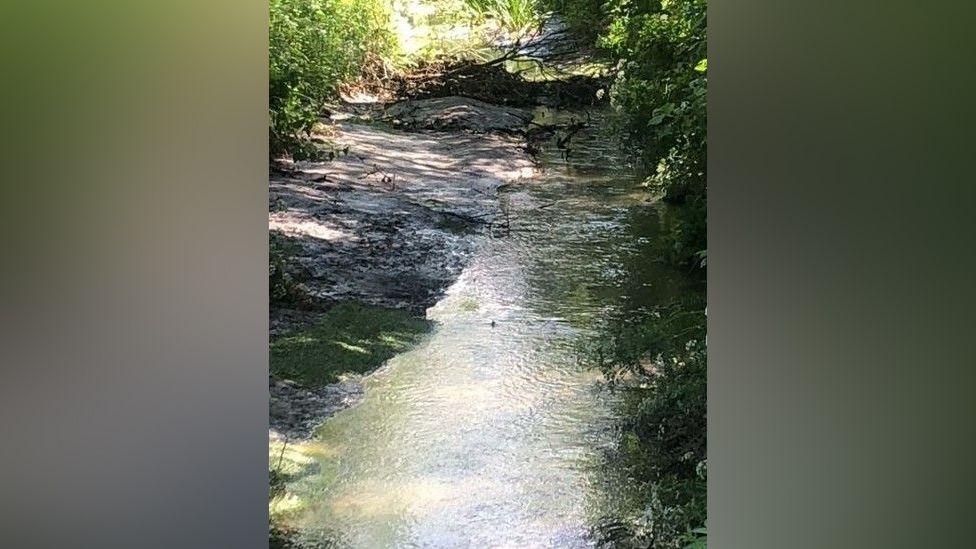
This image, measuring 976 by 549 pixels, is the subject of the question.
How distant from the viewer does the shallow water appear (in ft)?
10.5

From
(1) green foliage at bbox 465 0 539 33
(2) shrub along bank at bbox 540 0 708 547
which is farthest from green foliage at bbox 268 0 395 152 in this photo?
(2) shrub along bank at bbox 540 0 708 547

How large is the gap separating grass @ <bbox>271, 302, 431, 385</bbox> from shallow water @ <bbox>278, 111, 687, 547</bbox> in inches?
2.6

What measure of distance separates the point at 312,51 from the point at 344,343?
1.17 m

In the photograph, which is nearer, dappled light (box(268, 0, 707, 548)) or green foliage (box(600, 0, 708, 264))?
dappled light (box(268, 0, 707, 548))

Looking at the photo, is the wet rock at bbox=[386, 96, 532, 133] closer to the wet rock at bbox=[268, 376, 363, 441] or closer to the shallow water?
the shallow water

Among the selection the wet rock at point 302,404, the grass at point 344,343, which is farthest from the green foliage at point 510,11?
the wet rock at point 302,404

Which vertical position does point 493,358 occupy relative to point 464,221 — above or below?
below

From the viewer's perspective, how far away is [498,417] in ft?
10.6
